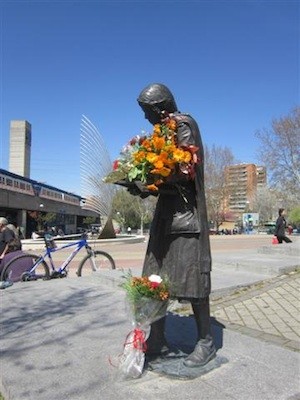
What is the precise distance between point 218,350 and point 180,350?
0.36 m

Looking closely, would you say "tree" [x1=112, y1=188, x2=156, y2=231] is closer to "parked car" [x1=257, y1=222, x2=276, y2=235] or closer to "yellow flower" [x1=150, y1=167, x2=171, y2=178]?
"parked car" [x1=257, y1=222, x2=276, y2=235]

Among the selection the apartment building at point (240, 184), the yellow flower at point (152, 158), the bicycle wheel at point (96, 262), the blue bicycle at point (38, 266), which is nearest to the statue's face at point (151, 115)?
the yellow flower at point (152, 158)

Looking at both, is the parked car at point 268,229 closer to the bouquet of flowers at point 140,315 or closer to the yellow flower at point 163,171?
the bouquet of flowers at point 140,315

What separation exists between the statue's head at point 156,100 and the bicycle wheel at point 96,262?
19.7ft

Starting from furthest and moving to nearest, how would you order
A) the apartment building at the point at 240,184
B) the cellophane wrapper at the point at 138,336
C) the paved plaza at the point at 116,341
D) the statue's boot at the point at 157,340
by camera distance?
1. the apartment building at the point at 240,184
2. the statue's boot at the point at 157,340
3. the cellophane wrapper at the point at 138,336
4. the paved plaza at the point at 116,341

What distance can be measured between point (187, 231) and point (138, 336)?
35.4 inches

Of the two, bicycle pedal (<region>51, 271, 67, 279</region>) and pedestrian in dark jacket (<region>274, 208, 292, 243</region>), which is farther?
pedestrian in dark jacket (<region>274, 208, 292, 243</region>)

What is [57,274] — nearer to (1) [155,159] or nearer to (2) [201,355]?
(2) [201,355]

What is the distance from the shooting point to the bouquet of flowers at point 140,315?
3.32 meters

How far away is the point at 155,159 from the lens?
10.5 feet

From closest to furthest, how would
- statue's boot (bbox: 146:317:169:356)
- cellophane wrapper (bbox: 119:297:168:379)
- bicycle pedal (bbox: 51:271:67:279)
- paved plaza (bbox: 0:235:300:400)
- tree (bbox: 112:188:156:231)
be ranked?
paved plaza (bbox: 0:235:300:400)
cellophane wrapper (bbox: 119:297:168:379)
statue's boot (bbox: 146:317:169:356)
bicycle pedal (bbox: 51:271:67:279)
tree (bbox: 112:188:156:231)

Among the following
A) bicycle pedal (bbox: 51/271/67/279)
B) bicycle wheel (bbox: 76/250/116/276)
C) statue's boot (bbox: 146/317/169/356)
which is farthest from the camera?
bicycle wheel (bbox: 76/250/116/276)

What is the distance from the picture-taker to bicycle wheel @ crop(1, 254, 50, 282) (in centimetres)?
839

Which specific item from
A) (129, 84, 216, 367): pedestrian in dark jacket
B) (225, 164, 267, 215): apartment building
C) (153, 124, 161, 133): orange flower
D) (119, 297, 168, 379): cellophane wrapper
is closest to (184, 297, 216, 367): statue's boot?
(129, 84, 216, 367): pedestrian in dark jacket
